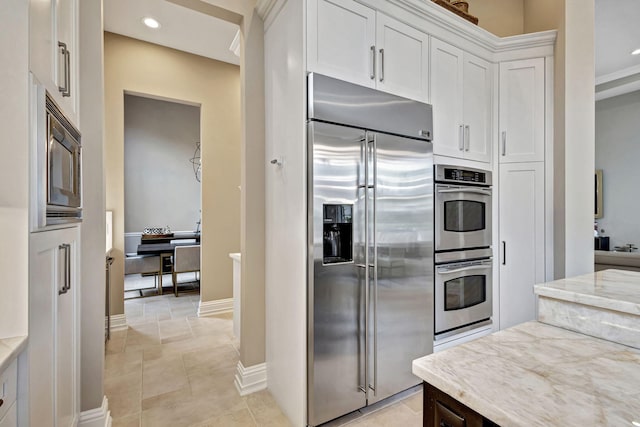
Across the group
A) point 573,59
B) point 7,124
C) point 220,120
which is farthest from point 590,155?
point 220,120

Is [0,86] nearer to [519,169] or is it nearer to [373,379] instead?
[373,379]

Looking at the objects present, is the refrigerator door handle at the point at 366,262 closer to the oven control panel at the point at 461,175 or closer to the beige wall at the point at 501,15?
the oven control panel at the point at 461,175

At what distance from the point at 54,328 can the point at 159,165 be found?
5922 millimetres

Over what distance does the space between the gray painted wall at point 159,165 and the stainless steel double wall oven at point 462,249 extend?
5820 mm

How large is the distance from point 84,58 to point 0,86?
1.00m

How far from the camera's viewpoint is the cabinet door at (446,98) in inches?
88.7

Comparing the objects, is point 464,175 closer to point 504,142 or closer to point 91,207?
point 504,142

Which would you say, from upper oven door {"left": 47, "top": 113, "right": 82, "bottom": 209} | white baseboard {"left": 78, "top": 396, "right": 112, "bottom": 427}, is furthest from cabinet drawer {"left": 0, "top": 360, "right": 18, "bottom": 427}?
white baseboard {"left": 78, "top": 396, "right": 112, "bottom": 427}

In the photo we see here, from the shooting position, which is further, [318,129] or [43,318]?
[318,129]

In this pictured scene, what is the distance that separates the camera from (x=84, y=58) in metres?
1.68

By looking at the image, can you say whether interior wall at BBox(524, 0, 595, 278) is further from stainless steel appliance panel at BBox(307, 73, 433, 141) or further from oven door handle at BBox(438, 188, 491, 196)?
stainless steel appliance panel at BBox(307, 73, 433, 141)

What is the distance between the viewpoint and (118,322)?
3.30 meters

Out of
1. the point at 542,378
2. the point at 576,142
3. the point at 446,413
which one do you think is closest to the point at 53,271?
the point at 446,413

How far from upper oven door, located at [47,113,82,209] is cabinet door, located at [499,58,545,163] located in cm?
304
